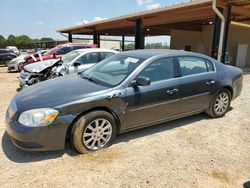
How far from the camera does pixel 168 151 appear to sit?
11.1 ft

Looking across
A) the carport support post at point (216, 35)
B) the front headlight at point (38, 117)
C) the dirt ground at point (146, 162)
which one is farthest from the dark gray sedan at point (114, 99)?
the carport support post at point (216, 35)

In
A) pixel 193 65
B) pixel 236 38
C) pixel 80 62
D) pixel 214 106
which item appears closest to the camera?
pixel 193 65

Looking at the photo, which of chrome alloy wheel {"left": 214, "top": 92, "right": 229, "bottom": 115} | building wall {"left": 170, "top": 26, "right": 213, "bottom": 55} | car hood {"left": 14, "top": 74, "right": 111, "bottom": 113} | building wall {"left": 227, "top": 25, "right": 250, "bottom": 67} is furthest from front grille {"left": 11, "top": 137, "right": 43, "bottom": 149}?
building wall {"left": 227, "top": 25, "right": 250, "bottom": 67}

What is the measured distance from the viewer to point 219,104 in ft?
15.6

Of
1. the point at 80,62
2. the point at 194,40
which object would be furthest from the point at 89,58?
the point at 194,40

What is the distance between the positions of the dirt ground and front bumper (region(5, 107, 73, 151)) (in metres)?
0.24

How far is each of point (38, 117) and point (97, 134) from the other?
0.89 meters

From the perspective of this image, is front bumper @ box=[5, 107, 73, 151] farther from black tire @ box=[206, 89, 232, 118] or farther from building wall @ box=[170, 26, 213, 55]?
building wall @ box=[170, 26, 213, 55]

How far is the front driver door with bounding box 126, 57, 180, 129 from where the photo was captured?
3.52m

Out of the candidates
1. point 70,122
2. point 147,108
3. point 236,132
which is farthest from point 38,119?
point 236,132

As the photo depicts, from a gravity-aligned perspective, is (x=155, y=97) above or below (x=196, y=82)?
below

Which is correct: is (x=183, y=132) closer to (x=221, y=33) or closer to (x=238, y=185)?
(x=238, y=185)

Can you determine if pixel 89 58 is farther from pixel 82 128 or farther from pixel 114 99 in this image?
pixel 82 128

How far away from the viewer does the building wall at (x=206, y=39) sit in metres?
17.9
